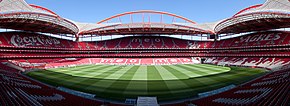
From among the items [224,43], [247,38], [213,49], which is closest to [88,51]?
[213,49]

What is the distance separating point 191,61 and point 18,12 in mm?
41840

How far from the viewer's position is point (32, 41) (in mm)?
45781

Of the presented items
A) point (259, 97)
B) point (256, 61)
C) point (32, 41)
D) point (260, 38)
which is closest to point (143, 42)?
point (32, 41)

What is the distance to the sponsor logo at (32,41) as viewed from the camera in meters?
42.8

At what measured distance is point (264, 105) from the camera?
7152 millimetres

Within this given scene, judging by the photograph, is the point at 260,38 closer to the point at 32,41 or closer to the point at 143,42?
the point at 143,42

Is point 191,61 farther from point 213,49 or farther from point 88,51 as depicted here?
point 88,51

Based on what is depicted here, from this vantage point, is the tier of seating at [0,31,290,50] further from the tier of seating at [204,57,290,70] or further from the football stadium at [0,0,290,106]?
the tier of seating at [204,57,290,70]

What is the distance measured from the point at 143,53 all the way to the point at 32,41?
103ft

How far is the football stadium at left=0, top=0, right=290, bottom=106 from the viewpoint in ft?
67.5

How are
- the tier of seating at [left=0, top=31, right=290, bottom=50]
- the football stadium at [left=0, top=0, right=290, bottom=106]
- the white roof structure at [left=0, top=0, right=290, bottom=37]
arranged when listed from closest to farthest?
1. the football stadium at [left=0, top=0, right=290, bottom=106]
2. the white roof structure at [left=0, top=0, right=290, bottom=37]
3. the tier of seating at [left=0, top=31, right=290, bottom=50]

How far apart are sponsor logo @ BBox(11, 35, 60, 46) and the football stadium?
215 millimetres

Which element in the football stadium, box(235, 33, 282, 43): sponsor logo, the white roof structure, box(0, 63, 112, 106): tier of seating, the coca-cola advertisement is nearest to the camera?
box(0, 63, 112, 106): tier of seating

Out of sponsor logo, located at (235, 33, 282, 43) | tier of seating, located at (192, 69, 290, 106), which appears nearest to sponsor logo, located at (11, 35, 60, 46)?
tier of seating, located at (192, 69, 290, 106)
